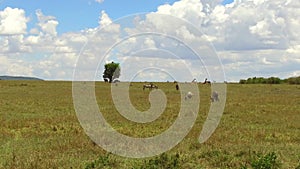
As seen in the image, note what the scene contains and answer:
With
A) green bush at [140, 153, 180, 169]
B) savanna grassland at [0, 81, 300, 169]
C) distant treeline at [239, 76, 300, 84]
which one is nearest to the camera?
green bush at [140, 153, 180, 169]

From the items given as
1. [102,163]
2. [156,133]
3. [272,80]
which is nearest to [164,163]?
[102,163]

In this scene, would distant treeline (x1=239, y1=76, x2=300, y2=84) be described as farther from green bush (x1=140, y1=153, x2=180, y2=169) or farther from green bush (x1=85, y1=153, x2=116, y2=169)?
green bush (x1=85, y1=153, x2=116, y2=169)

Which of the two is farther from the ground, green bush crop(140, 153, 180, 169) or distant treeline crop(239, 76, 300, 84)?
distant treeline crop(239, 76, 300, 84)

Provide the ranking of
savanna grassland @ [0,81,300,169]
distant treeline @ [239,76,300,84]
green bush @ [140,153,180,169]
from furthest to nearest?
1. distant treeline @ [239,76,300,84]
2. savanna grassland @ [0,81,300,169]
3. green bush @ [140,153,180,169]

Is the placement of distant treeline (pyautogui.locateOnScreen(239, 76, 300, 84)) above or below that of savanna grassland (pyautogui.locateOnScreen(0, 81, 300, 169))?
above

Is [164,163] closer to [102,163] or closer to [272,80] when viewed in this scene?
[102,163]

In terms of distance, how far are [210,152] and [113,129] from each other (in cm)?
627

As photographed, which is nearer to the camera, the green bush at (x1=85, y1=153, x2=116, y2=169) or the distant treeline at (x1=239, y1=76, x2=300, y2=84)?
the green bush at (x1=85, y1=153, x2=116, y2=169)

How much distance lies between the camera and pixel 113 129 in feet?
60.0

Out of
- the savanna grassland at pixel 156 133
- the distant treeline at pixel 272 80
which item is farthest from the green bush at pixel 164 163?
the distant treeline at pixel 272 80

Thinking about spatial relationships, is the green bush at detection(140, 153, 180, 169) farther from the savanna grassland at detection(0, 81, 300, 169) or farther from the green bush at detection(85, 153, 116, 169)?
the green bush at detection(85, 153, 116, 169)

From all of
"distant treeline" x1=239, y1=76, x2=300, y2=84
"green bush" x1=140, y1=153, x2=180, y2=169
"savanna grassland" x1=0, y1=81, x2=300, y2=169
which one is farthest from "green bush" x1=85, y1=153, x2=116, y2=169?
"distant treeline" x1=239, y1=76, x2=300, y2=84

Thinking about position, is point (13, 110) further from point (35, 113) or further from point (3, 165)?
point (3, 165)

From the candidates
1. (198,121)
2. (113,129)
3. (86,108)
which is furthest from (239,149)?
(86,108)
